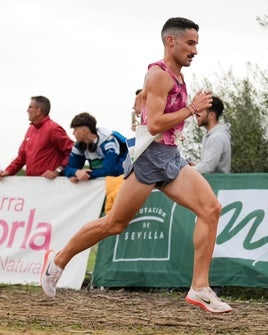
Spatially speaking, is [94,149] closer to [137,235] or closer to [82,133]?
[82,133]

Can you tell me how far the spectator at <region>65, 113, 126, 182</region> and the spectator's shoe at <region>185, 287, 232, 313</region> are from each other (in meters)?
4.00

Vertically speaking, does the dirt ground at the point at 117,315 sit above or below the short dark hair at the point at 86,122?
below

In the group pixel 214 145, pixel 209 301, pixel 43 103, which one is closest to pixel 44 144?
pixel 43 103

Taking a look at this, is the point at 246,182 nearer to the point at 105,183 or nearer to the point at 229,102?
the point at 105,183

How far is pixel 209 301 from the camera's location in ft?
25.7

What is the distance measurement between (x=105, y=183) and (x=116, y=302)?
213cm

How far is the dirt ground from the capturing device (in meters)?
7.14

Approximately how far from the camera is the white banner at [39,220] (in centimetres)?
1195

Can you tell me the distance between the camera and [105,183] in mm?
11812

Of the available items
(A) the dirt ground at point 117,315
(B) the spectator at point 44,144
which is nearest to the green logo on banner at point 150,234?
(A) the dirt ground at point 117,315

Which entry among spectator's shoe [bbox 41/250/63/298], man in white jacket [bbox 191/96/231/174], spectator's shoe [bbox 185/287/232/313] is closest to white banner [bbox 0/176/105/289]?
man in white jacket [bbox 191/96/231/174]

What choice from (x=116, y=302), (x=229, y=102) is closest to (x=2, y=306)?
(x=116, y=302)

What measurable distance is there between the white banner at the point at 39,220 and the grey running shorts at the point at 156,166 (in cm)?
389

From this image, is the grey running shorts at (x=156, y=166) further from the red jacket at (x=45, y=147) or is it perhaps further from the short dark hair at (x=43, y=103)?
the short dark hair at (x=43, y=103)
